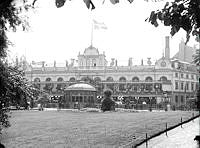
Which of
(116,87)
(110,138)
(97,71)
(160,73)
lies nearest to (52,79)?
(97,71)

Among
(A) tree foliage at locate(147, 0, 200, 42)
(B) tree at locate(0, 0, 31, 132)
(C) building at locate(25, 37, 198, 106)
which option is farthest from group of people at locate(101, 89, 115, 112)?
(A) tree foliage at locate(147, 0, 200, 42)

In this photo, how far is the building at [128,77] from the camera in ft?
228

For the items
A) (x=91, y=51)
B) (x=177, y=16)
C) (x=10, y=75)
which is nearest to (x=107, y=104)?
(x=10, y=75)

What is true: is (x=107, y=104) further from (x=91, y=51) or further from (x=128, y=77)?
(x=91, y=51)

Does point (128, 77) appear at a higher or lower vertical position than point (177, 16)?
higher

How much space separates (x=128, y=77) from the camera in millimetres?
75438

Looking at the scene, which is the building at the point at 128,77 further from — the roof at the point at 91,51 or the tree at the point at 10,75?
the tree at the point at 10,75

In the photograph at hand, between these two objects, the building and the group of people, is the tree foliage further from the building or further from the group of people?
the building

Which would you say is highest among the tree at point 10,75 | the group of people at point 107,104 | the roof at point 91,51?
the roof at point 91,51

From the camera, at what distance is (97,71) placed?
254ft

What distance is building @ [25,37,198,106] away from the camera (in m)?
69.6

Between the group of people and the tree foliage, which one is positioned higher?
the tree foliage

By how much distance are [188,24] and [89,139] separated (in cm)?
945

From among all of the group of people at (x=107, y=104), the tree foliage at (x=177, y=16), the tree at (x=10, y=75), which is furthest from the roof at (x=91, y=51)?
the tree foliage at (x=177, y=16)
